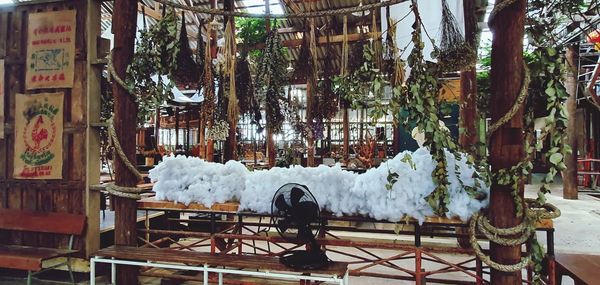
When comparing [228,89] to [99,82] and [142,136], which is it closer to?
[99,82]

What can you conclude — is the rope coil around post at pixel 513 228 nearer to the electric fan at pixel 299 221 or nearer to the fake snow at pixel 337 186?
the fake snow at pixel 337 186

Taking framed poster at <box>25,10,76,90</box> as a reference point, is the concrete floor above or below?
below

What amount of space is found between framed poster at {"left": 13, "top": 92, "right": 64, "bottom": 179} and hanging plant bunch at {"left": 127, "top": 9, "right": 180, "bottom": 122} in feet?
2.96

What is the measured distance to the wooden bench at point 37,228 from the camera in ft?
10.1

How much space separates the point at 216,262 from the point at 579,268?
8.16ft

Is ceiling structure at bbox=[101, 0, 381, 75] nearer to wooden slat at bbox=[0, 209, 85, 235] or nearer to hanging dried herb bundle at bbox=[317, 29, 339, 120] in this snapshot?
hanging dried herb bundle at bbox=[317, 29, 339, 120]

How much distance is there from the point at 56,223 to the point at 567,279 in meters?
5.09

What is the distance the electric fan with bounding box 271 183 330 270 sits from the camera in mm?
2426

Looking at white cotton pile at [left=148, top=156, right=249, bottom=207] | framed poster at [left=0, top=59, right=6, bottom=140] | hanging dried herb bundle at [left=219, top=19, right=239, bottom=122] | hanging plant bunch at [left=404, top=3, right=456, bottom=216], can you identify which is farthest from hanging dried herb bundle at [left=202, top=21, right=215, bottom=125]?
hanging plant bunch at [left=404, top=3, right=456, bottom=216]

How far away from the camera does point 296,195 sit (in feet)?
8.21

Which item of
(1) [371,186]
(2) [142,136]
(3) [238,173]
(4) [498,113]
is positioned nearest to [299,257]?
(1) [371,186]

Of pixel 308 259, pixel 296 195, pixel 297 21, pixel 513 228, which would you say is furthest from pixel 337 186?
pixel 297 21

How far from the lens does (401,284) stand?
12.5 ft

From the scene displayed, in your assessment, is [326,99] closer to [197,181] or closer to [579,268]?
[197,181]
